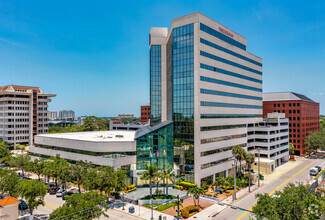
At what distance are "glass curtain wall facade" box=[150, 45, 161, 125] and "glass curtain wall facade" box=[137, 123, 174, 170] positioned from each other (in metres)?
22.1

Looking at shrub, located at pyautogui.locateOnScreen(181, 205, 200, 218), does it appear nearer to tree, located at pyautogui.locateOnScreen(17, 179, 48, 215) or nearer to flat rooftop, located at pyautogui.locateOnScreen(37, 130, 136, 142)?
tree, located at pyautogui.locateOnScreen(17, 179, 48, 215)

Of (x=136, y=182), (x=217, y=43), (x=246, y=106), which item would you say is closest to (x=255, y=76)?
(x=246, y=106)

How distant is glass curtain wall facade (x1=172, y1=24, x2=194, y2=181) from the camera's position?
60.6m

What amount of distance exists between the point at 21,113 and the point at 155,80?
288 feet

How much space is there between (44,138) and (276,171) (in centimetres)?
8468

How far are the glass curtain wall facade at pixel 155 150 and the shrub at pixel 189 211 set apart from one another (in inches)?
675

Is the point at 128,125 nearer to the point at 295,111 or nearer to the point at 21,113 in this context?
the point at 21,113

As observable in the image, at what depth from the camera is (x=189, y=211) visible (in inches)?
1699

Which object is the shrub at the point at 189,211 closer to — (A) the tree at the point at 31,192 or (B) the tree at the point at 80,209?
(B) the tree at the point at 80,209

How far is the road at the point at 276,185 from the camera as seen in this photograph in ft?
141

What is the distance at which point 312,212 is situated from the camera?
1243 inches

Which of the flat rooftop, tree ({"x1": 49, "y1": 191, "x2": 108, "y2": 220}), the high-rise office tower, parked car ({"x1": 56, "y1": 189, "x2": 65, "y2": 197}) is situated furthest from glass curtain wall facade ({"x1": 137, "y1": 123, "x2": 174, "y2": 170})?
tree ({"x1": 49, "y1": 191, "x2": 108, "y2": 220})

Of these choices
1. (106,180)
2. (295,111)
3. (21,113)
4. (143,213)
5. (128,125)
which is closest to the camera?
(143,213)

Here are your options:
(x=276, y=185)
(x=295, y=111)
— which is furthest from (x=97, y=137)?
(x=295, y=111)
